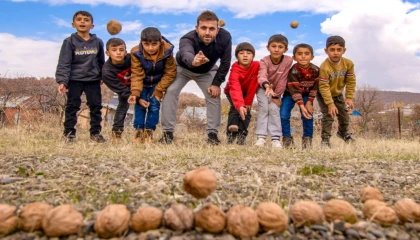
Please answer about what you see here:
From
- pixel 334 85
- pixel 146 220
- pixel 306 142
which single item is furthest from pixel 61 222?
pixel 334 85

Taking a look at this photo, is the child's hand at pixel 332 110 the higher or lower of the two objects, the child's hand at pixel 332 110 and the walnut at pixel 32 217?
the higher

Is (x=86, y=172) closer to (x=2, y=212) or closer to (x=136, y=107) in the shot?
(x=2, y=212)

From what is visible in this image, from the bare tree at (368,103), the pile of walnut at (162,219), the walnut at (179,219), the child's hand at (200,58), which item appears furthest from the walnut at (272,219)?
the bare tree at (368,103)

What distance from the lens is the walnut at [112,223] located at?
147cm

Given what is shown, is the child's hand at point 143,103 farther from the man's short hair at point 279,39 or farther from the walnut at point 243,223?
the walnut at point 243,223

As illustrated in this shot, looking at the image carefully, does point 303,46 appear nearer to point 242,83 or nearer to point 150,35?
point 242,83

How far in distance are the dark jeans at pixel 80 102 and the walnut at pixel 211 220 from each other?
4.48m

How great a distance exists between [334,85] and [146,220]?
4.98 meters

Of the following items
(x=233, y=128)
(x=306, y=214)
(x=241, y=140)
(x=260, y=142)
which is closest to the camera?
(x=306, y=214)

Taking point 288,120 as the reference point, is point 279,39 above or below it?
above

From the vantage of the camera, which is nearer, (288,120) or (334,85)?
(288,120)

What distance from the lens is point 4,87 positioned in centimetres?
1436

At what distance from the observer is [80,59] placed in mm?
5637

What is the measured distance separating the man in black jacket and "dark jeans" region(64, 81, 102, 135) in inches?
41.3
